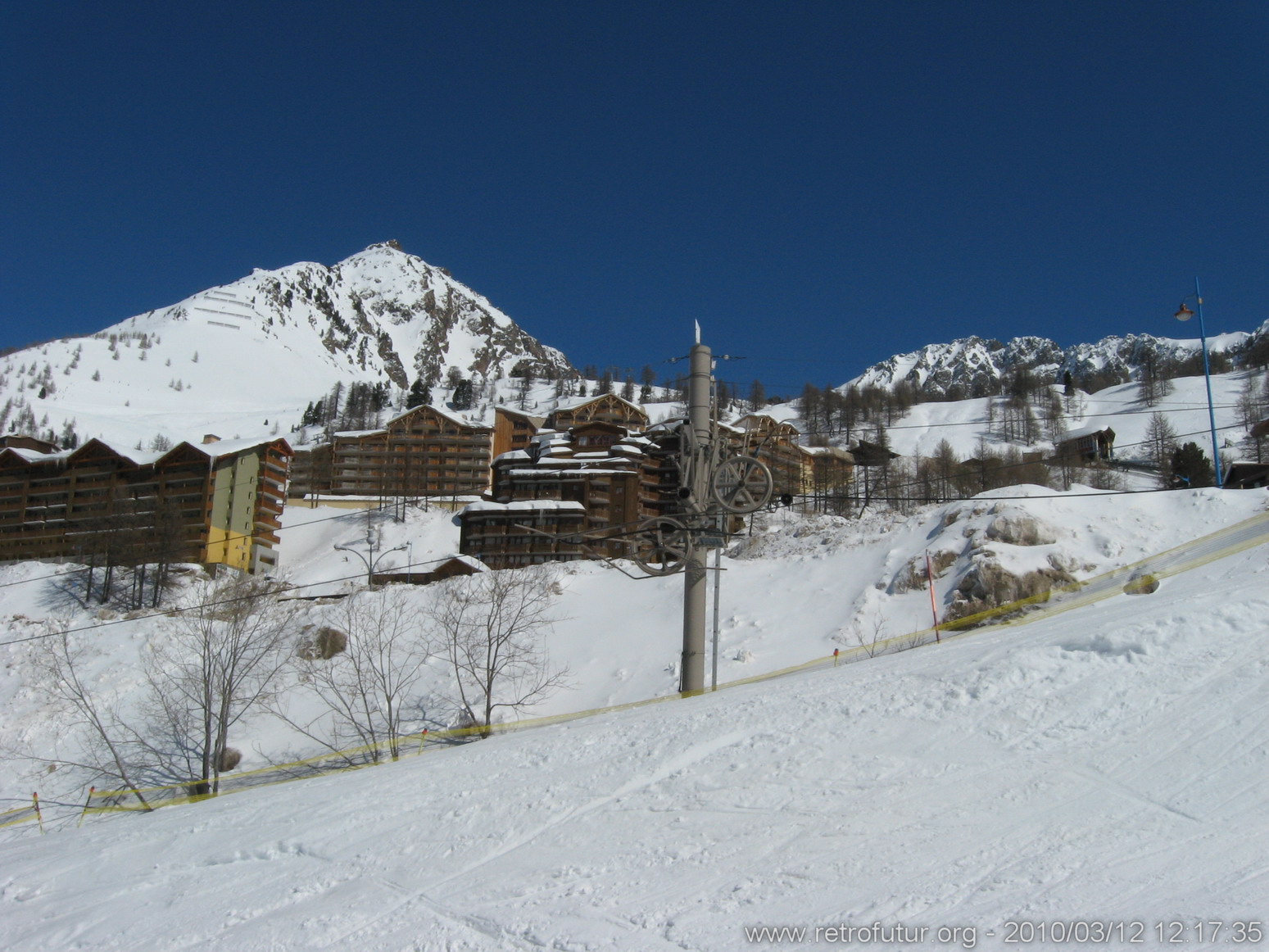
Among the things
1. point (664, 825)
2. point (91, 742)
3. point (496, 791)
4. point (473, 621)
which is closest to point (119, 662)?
point (91, 742)

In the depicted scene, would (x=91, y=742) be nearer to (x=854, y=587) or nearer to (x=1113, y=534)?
(x=854, y=587)

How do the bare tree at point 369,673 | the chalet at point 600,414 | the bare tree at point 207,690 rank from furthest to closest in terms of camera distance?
the chalet at point 600,414 → the bare tree at point 369,673 → the bare tree at point 207,690

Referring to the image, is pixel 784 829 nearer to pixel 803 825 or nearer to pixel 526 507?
pixel 803 825

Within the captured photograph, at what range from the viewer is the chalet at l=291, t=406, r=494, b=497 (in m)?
101

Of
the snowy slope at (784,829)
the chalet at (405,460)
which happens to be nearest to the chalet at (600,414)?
the chalet at (405,460)

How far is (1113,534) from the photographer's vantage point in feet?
122

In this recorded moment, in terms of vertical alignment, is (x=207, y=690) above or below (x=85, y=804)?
above

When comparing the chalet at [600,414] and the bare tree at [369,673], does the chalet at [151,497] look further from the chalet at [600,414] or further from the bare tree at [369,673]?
the chalet at [600,414]

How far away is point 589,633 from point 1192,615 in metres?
27.6

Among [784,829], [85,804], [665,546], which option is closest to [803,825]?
[784,829]

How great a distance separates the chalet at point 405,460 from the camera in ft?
332

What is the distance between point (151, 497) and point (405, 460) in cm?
3252

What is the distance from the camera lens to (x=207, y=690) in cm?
2941

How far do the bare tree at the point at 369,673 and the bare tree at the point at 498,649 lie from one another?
1.61m
